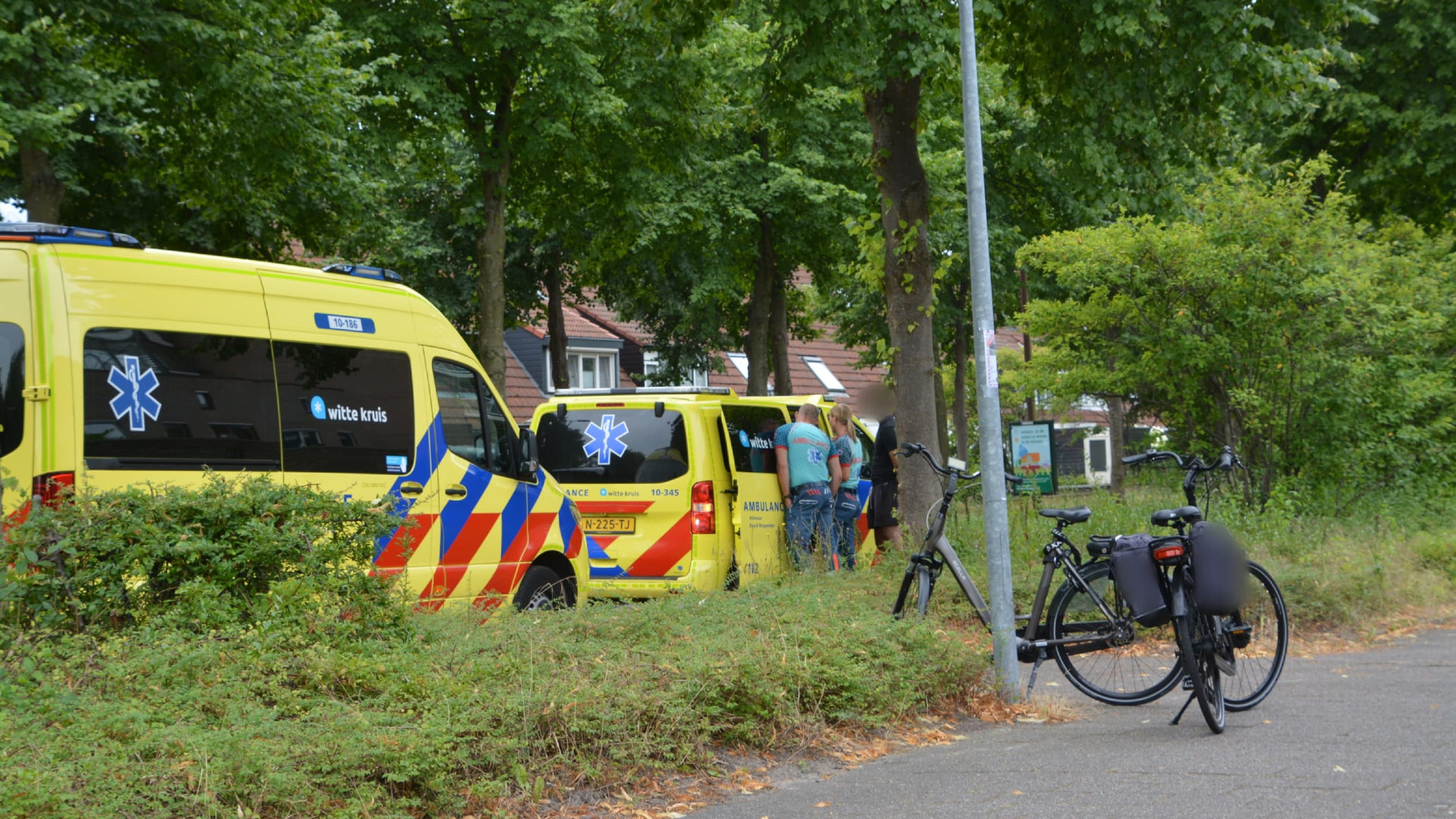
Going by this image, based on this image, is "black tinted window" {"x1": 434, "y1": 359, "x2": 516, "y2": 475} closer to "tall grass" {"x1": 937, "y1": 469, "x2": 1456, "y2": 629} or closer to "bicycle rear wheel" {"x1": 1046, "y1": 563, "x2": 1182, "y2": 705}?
"tall grass" {"x1": 937, "y1": 469, "x2": 1456, "y2": 629}

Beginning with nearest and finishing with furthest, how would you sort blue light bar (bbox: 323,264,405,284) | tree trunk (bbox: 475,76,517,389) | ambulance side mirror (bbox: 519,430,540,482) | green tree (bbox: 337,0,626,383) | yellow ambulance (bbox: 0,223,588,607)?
yellow ambulance (bbox: 0,223,588,607)
blue light bar (bbox: 323,264,405,284)
ambulance side mirror (bbox: 519,430,540,482)
green tree (bbox: 337,0,626,383)
tree trunk (bbox: 475,76,517,389)

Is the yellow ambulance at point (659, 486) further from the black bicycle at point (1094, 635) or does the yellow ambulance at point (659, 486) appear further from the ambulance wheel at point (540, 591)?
the black bicycle at point (1094, 635)

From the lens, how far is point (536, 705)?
209 inches

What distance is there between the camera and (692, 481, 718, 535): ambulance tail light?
10.5 metres

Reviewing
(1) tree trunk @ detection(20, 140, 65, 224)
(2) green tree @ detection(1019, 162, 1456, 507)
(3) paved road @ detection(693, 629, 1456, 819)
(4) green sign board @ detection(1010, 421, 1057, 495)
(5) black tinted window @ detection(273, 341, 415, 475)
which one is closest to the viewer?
(3) paved road @ detection(693, 629, 1456, 819)

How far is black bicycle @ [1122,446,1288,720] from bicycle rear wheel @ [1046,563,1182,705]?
317 millimetres

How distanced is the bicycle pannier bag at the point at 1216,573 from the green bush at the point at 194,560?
3.88m

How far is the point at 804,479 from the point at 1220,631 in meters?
5.15

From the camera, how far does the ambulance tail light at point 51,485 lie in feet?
19.4

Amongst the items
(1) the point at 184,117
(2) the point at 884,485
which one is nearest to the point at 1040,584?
(2) the point at 884,485

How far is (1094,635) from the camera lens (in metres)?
6.93

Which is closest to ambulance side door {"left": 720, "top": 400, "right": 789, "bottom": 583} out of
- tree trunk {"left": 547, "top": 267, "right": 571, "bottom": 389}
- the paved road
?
the paved road

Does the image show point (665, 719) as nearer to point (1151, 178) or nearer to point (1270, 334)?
point (1151, 178)

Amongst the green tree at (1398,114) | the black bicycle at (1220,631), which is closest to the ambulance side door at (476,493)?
the black bicycle at (1220,631)
